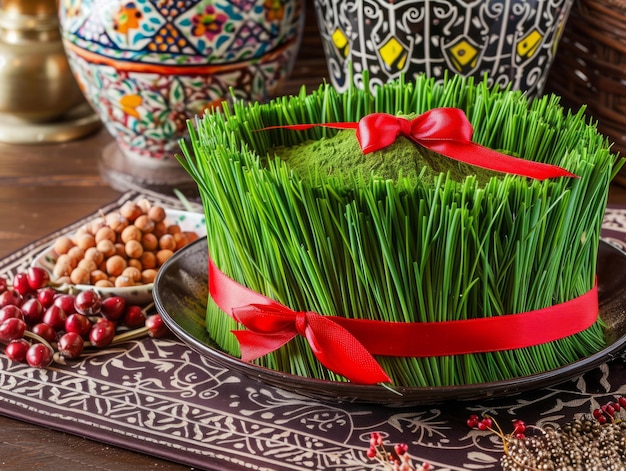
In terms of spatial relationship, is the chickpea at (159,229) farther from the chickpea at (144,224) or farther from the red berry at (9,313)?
the red berry at (9,313)

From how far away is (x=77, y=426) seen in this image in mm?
623

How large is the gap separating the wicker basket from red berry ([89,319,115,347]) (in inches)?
23.1

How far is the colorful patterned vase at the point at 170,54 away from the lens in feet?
3.26

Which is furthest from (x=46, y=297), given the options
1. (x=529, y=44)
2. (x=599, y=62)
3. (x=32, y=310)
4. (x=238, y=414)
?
(x=599, y=62)

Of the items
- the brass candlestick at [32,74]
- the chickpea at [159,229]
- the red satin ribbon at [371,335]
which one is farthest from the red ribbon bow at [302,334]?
the brass candlestick at [32,74]

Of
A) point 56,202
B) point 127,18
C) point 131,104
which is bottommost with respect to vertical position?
point 56,202

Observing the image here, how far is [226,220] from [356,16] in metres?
0.42

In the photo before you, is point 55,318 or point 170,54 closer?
point 55,318

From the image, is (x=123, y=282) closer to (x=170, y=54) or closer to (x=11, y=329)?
(x=11, y=329)

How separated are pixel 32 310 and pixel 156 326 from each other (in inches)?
4.2

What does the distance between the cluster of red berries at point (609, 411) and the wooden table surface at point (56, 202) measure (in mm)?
284

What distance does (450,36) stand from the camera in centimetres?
95

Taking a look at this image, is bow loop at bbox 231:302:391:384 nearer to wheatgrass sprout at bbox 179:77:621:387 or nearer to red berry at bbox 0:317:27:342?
wheatgrass sprout at bbox 179:77:621:387

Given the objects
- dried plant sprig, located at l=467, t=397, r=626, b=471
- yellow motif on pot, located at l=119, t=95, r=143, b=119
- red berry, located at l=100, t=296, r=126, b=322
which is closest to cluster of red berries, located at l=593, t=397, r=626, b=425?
dried plant sprig, located at l=467, t=397, r=626, b=471
